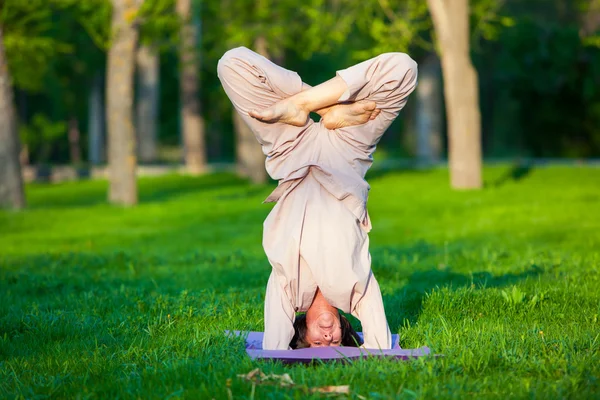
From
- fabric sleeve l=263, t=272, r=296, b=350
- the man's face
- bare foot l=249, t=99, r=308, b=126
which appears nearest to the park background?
fabric sleeve l=263, t=272, r=296, b=350

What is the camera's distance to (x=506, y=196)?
18.7 m

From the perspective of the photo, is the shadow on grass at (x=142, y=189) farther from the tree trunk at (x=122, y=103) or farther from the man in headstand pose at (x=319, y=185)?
the man in headstand pose at (x=319, y=185)

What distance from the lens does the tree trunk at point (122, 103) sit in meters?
18.9

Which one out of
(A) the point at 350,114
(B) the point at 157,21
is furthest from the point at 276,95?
(B) the point at 157,21

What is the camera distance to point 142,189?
25.0m

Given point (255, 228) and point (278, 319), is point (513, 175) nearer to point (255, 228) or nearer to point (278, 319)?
point (255, 228)

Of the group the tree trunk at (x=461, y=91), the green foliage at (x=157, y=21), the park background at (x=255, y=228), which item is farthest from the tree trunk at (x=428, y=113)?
the green foliage at (x=157, y=21)

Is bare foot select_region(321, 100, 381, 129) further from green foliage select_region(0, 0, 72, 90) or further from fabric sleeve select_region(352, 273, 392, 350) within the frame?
green foliage select_region(0, 0, 72, 90)

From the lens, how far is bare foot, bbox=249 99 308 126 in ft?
18.9

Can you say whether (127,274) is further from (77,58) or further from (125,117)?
(77,58)

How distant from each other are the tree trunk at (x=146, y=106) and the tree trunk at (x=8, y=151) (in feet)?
48.3

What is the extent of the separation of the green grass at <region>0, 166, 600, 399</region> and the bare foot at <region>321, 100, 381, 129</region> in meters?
1.51

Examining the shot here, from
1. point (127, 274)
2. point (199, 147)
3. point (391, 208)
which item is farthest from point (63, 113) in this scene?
point (127, 274)

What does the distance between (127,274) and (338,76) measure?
5.72 metres
